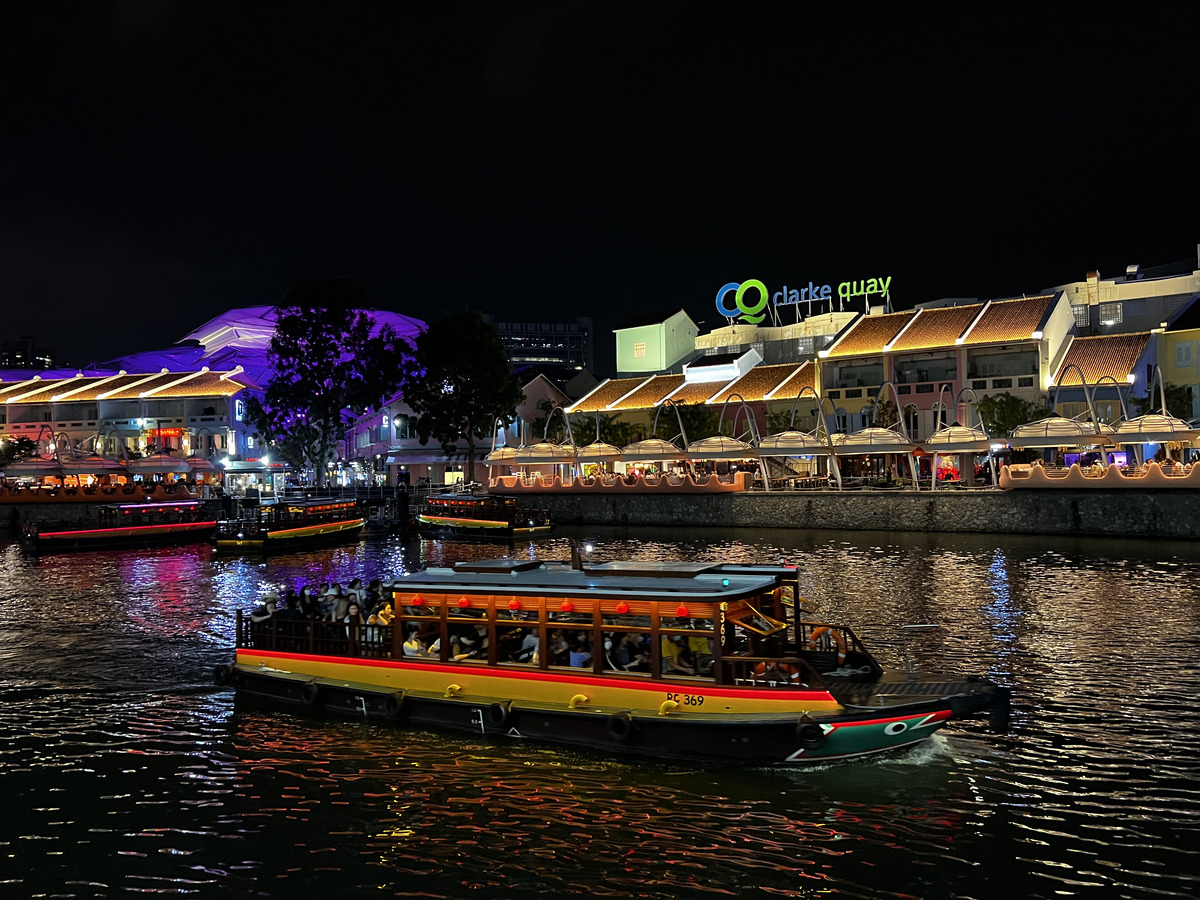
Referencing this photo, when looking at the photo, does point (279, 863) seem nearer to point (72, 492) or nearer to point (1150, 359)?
point (72, 492)

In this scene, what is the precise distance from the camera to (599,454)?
65.1 meters

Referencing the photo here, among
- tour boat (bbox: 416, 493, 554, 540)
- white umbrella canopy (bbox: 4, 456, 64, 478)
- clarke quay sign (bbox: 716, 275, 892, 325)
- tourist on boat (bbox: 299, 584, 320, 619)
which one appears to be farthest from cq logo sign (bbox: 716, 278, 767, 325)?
tourist on boat (bbox: 299, 584, 320, 619)

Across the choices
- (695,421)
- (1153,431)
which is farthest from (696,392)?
(1153,431)

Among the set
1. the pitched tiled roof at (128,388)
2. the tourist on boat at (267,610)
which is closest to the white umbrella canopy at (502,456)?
the pitched tiled roof at (128,388)

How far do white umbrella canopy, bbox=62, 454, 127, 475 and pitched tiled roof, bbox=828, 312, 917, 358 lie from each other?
5503cm

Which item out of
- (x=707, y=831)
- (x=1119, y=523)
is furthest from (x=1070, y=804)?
(x=1119, y=523)

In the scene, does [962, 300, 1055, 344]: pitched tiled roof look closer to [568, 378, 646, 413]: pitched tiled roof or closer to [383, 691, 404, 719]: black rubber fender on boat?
[568, 378, 646, 413]: pitched tiled roof

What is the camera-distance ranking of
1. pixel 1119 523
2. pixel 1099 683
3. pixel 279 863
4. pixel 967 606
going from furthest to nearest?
1. pixel 1119 523
2. pixel 967 606
3. pixel 1099 683
4. pixel 279 863

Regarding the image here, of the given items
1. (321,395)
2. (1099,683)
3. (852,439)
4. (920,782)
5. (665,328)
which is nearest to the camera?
(920,782)

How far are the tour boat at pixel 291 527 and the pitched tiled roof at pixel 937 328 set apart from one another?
4132 centimetres

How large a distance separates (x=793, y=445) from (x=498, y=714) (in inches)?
1766

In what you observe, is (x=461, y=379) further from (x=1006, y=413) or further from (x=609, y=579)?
(x=609, y=579)

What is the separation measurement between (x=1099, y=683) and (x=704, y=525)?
39176 mm

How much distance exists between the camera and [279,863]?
1116 centimetres
